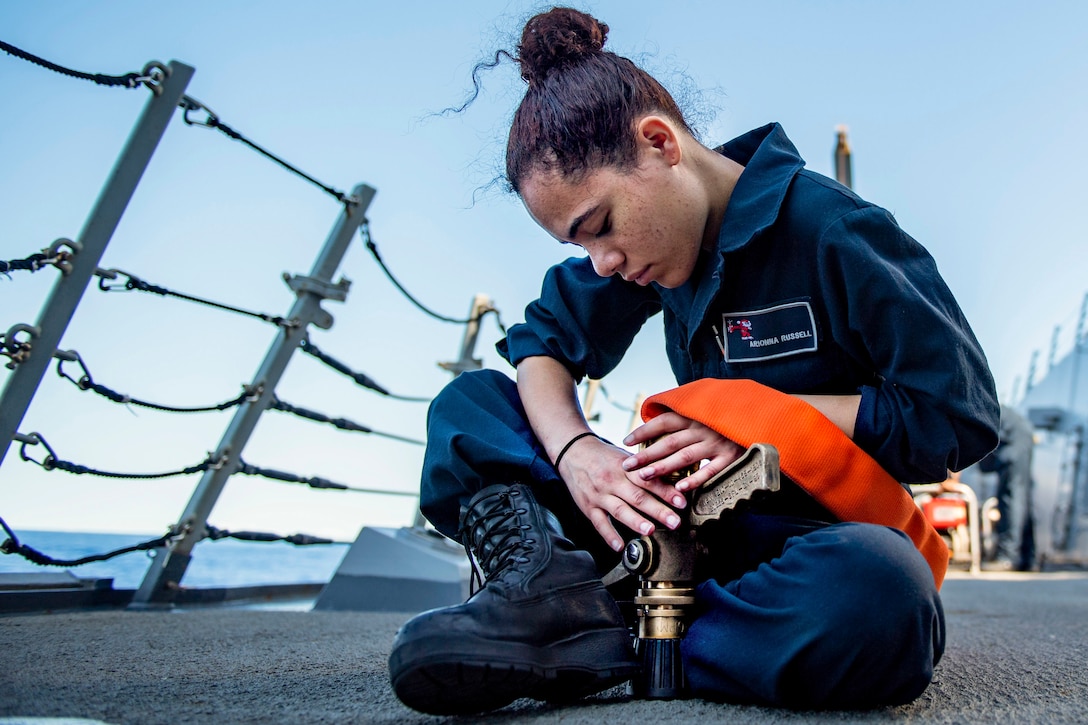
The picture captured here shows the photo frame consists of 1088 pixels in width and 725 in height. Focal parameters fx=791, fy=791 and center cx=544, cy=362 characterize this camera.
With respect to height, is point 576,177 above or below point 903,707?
above

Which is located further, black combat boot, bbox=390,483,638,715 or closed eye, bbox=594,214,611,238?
closed eye, bbox=594,214,611,238

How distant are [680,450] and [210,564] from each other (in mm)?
24520

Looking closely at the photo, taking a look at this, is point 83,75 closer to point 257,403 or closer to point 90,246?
point 90,246

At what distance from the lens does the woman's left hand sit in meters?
0.84

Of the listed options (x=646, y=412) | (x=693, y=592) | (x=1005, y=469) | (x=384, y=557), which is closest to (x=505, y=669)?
(x=693, y=592)

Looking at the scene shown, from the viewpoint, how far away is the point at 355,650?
50.0 inches

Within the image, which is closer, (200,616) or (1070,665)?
(1070,665)

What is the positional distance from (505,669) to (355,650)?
2.11 ft

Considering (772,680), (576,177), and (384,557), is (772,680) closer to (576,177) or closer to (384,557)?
(576,177)

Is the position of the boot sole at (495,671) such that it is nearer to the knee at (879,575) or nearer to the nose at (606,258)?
the knee at (879,575)

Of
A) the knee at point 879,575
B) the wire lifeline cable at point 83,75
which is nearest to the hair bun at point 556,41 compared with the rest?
the knee at point 879,575

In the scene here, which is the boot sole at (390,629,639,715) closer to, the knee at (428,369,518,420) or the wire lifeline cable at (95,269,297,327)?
the knee at (428,369,518,420)

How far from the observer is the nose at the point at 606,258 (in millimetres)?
1000

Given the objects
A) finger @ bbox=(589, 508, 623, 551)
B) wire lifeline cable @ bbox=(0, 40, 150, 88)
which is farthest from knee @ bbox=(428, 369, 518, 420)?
wire lifeline cable @ bbox=(0, 40, 150, 88)
